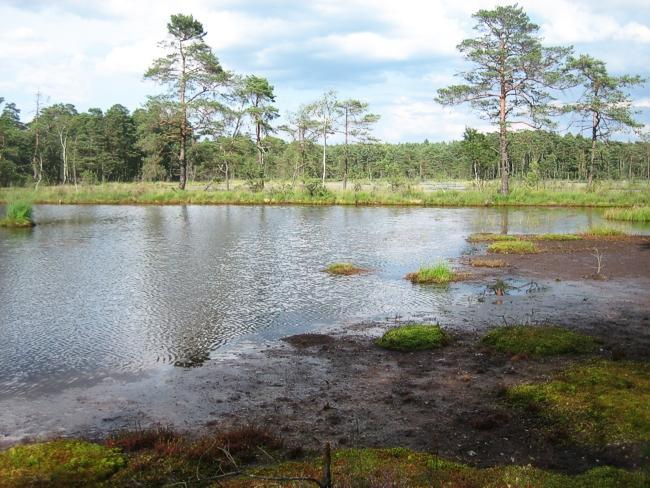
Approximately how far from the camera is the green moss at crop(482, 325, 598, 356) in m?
8.59

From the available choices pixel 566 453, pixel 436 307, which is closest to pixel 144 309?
pixel 436 307

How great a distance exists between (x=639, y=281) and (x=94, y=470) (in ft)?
48.8

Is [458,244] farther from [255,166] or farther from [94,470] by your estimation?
[255,166]

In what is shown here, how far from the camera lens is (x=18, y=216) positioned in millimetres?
27391

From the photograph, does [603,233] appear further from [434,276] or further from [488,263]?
[434,276]

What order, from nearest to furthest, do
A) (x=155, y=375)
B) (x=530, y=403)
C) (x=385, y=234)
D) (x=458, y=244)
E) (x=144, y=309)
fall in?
(x=530, y=403) → (x=155, y=375) → (x=144, y=309) → (x=458, y=244) → (x=385, y=234)

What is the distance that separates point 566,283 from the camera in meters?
14.7

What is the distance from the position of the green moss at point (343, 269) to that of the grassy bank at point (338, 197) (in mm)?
25352

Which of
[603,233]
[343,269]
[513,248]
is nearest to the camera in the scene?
[343,269]

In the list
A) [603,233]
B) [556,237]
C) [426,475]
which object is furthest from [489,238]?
[426,475]

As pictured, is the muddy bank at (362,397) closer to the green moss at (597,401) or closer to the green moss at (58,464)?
the green moss at (597,401)

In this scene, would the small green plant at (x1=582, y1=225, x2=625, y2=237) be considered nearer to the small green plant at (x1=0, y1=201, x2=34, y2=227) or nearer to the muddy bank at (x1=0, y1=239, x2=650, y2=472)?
the muddy bank at (x1=0, y1=239, x2=650, y2=472)

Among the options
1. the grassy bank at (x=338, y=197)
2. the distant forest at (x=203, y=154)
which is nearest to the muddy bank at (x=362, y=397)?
the grassy bank at (x=338, y=197)

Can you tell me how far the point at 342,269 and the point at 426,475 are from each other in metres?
12.4
